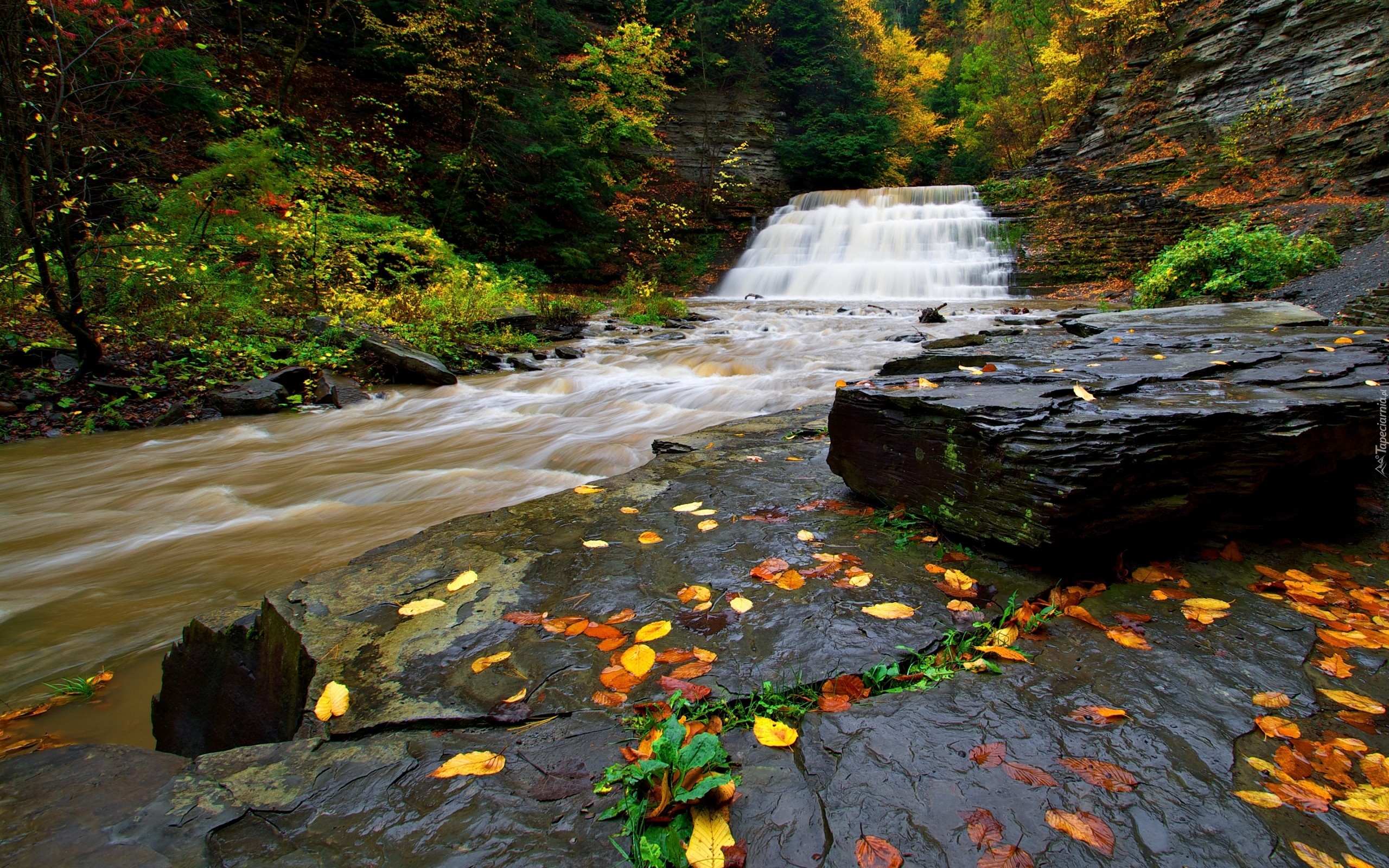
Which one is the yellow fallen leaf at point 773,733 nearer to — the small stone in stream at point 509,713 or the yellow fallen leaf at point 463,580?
the small stone in stream at point 509,713

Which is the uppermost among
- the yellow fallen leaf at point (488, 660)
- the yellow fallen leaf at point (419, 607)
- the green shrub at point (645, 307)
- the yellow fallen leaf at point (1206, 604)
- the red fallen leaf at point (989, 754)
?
the green shrub at point (645, 307)

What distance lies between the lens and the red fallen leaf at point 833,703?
1461 millimetres

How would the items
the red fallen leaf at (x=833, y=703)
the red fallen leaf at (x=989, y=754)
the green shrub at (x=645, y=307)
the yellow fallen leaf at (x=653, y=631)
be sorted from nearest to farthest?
Result: 1. the red fallen leaf at (x=989, y=754)
2. the red fallen leaf at (x=833, y=703)
3. the yellow fallen leaf at (x=653, y=631)
4. the green shrub at (x=645, y=307)

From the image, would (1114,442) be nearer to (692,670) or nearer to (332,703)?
(692,670)

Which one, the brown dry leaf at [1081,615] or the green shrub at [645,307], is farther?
the green shrub at [645,307]

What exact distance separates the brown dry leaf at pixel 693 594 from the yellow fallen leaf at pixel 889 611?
531 millimetres

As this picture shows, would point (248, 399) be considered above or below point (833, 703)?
above

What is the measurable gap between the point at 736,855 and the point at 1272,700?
1.42 metres

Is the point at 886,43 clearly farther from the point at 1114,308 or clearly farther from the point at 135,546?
the point at 135,546

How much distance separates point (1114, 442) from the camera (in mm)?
1985

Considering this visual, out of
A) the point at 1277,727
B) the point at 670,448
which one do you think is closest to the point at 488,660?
the point at 1277,727

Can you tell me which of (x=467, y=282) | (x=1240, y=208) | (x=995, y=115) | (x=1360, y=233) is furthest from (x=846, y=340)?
(x=995, y=115)

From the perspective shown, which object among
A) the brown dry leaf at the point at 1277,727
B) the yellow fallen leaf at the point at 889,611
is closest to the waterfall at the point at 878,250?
the yellow fallen leaf at the point at 889,611

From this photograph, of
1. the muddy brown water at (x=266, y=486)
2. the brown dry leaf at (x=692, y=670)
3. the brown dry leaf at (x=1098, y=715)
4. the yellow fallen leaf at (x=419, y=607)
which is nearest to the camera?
the brown dry leaf at (x=1098, y=715)
